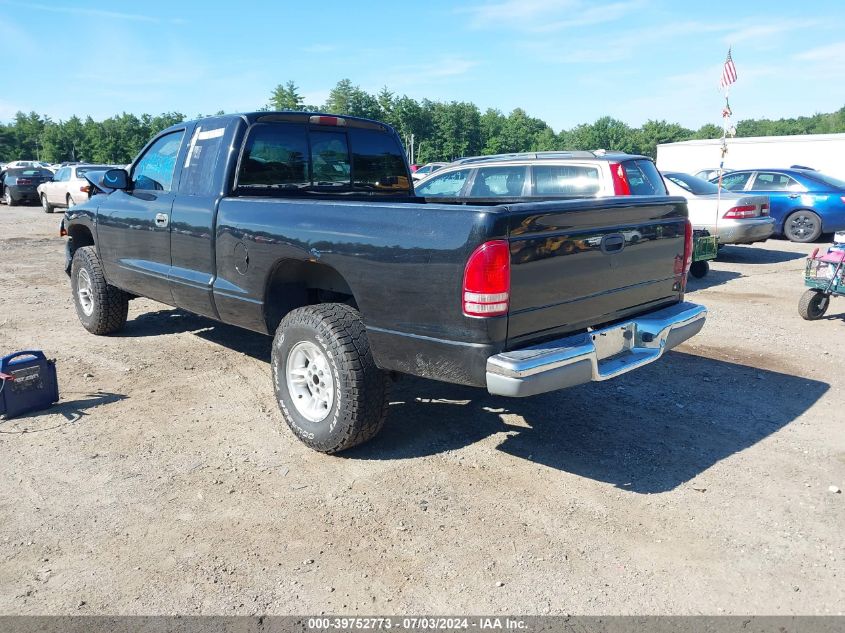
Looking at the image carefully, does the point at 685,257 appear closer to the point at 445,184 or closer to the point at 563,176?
the point at 563,176

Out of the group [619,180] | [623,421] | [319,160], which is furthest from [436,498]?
[619,180]

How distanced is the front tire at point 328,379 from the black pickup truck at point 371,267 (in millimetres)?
10

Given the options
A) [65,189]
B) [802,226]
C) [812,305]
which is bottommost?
[812,305]

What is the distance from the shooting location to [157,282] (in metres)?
5.30

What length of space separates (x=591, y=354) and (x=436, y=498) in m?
1.12

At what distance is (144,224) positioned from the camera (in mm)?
5395

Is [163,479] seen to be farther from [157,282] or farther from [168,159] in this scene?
[168,159]

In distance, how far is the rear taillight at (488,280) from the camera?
3053 millimetres

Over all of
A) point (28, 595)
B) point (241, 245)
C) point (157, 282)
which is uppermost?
point (241, 245)

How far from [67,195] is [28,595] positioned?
69.4ft

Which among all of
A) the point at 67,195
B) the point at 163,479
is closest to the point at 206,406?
the point at 163,479

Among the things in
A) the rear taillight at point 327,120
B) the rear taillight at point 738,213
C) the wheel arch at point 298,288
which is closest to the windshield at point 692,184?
the rear taillight at point 738,213

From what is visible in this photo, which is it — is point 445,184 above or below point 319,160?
below

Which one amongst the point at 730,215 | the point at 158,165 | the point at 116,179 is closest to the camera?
the point at 158,165
